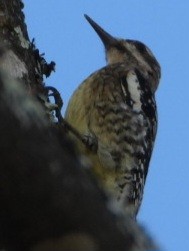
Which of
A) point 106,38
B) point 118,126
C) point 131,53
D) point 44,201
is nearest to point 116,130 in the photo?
point 118,126

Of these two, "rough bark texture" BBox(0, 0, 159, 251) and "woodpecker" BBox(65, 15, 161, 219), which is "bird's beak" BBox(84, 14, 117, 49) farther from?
"rough bark texture" BBox(0, 0, 159, 251)

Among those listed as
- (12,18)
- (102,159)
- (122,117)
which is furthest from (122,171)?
(12,18)

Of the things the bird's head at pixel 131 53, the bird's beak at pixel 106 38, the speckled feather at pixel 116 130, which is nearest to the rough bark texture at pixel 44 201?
the speckled feather at pixel 116 130

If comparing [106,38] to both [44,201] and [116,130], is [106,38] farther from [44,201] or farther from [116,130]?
[44,201]

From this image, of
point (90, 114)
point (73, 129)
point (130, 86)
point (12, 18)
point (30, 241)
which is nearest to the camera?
point (30, 241)

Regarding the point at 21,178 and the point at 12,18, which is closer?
the point at 21,178

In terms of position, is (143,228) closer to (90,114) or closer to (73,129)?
(73,129)

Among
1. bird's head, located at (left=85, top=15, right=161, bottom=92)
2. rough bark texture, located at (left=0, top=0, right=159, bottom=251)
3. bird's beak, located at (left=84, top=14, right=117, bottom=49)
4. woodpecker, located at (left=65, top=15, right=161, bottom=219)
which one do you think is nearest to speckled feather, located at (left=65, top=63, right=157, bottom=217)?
woodpecker, located at (left=65, top=15, right=161, bottom=219)
